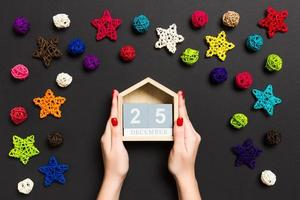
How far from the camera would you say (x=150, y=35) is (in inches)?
58.4

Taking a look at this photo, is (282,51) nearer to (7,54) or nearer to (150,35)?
(150,35)

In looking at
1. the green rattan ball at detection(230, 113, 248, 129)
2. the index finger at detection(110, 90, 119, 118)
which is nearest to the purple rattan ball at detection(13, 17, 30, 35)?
the index finger at detection(110, 90, 119, 118)

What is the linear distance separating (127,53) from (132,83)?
0.31ft

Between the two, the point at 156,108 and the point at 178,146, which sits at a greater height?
the point at 156,108

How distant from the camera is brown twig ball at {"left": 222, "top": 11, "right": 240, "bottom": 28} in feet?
4.83

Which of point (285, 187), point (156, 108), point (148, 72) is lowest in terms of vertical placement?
point (285, 187)

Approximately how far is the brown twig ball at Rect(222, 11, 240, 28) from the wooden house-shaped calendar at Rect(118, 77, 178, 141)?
28 cm

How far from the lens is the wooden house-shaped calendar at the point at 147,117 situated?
4.55ft

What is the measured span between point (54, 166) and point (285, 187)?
0.72m

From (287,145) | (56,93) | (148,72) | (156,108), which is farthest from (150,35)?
(287,145)

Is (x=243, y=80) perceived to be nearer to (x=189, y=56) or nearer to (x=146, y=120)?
(x=189, y=56)

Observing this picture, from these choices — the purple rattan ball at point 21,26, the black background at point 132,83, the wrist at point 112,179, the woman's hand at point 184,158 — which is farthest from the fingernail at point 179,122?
the purple rattan ball at point 21,26

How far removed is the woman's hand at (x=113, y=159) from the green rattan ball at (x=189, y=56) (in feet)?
0.90

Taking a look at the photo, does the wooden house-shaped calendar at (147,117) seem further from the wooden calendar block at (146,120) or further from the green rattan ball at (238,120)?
the green rattan ball at (238,120)
